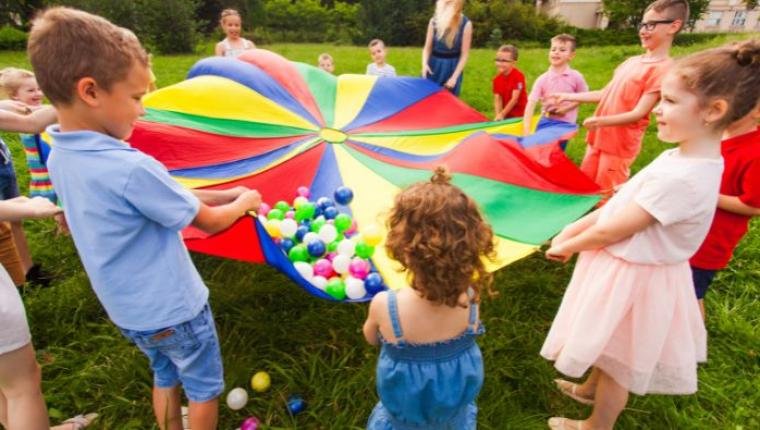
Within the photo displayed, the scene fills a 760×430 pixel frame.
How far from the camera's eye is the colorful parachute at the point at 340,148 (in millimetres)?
2408

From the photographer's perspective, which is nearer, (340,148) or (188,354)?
(188,354)

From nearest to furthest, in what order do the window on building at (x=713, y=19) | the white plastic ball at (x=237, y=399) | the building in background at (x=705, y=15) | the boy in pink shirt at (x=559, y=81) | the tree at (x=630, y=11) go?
the white plastic ball at (x=237, y=399) < the boy in pink shirt at (x=559, y=81) < the tree at (x=630, y=11) < the building in background at (x=705, y=15) < the window on building at (x=713, y=19)

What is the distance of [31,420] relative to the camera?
→ 1.55m

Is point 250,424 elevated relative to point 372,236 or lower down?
lower down

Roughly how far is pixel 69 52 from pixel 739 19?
2802cm

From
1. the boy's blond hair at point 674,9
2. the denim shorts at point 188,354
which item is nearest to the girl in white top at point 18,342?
the denim shorts at point 188,354

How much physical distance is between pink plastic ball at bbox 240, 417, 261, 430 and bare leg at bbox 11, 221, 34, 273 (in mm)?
1644

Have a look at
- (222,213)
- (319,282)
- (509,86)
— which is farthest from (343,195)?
(509,86)

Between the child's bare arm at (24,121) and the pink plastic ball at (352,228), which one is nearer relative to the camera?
the child's bare arm at (24,121)

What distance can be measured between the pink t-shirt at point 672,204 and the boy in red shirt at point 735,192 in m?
0.45

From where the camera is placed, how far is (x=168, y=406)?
164cm

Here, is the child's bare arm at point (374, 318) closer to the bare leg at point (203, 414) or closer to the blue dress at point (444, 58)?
the bare leg at point (203, 414)

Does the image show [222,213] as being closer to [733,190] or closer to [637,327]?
[637,327]

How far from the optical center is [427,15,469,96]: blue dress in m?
4.35
